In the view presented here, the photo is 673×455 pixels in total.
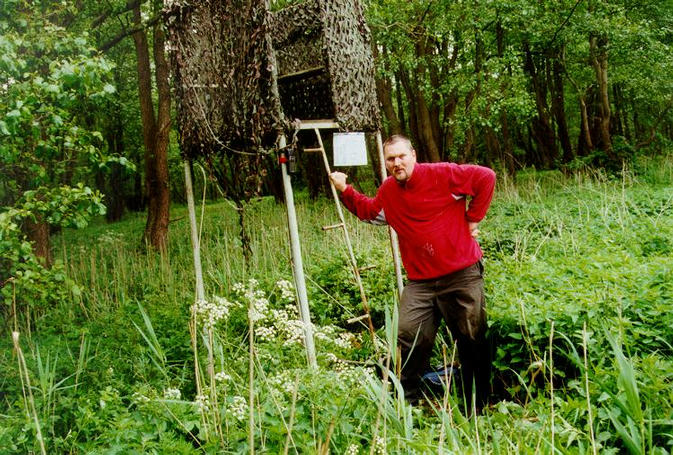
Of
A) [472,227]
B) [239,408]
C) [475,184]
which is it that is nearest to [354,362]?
[239,408]

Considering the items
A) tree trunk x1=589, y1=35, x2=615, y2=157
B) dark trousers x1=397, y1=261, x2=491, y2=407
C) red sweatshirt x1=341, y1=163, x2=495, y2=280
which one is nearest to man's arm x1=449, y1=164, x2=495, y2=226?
red sweatshirt x1=341, y1=163, x2=495, y2=280

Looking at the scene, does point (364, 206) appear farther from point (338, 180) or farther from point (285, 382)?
point (285, 382)

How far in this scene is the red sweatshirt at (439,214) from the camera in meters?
4.55

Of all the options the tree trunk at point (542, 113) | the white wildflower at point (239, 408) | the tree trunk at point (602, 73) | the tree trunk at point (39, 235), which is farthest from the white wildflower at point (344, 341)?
the tree trunk at point (542, 113)

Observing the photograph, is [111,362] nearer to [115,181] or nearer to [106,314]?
[106,314]

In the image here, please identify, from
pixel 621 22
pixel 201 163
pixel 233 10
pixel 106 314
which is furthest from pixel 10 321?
pixel 621 22

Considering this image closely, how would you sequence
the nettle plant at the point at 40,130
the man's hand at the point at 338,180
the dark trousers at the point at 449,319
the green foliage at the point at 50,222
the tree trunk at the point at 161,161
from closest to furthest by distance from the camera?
1. the nettle plant at the point at 40,130
2. the green foliage at the point at 50,222
3. the dark trousers at the point at 449,319
4. the man's hand at the point at 338,180
5. the tree trunk at the point at 161,161

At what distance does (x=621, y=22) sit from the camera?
11.7 m

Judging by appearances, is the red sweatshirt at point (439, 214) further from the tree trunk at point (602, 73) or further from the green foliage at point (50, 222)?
the tree trunk at point (602, 73)

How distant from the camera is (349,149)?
4.96 meters

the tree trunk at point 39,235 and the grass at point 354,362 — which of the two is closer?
the grass at point 354,362

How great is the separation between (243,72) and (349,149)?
3.84 ft

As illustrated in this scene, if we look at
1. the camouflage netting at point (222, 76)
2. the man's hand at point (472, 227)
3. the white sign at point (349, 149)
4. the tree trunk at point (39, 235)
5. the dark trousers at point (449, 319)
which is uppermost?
the camouflage netting at point (222, 76)

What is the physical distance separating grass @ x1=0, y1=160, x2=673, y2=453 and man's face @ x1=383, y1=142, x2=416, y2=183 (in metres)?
1.20
